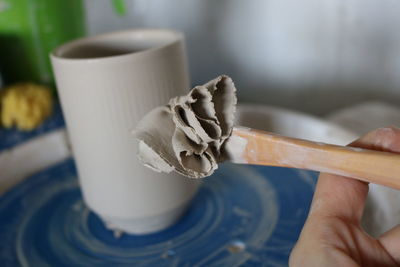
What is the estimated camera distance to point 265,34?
80 cm

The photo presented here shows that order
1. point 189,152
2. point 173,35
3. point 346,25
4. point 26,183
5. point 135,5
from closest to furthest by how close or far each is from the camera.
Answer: point 189,152 < point 173,35 < point 26,183 < point 346,25 < point 135,5

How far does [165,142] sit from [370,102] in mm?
511

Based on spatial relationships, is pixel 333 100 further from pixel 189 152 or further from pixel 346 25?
pixel 189 152

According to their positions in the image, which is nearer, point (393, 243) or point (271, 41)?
point (393, 243)

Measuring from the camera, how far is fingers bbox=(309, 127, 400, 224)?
0.33 m

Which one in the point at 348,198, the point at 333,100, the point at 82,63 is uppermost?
the point at 82,63

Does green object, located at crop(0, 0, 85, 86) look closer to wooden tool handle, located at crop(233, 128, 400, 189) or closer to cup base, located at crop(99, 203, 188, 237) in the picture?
cup base, located at crop(99, 203, 188, 237)

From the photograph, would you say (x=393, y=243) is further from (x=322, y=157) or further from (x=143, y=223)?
(x=143, y=223)

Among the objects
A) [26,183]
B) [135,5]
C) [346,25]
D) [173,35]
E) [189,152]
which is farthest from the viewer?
[135,5]

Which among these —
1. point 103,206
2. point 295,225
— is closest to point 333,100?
point 295,225

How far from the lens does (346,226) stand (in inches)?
12.6

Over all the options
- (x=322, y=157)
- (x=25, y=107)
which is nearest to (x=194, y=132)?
(x=322, y=157)

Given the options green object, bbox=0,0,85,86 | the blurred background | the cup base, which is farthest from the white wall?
the cup base

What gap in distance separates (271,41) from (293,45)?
45 millimetres
